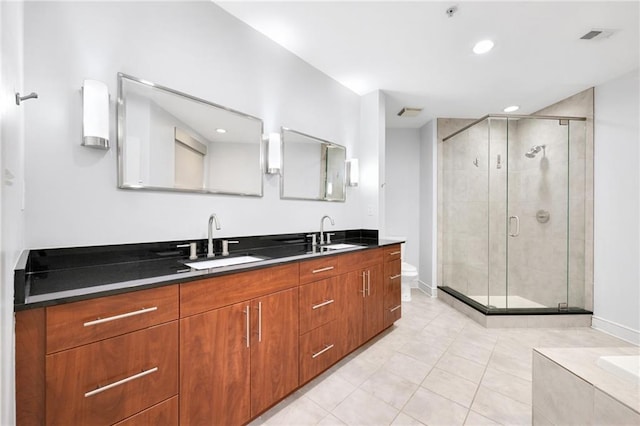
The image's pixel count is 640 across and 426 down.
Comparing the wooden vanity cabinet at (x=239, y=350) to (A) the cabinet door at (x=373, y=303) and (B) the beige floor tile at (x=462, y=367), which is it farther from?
(B) the beige floor tile at (x=462, y=367)

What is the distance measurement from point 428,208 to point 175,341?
3.79 meters

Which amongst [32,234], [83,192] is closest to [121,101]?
[83,192]

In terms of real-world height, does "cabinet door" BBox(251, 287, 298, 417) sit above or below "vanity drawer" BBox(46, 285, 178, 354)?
below

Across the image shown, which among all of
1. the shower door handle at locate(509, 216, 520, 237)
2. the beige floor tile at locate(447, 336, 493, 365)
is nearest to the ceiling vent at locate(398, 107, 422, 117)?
the shower door handle at locate(509, 216, 520, 237)

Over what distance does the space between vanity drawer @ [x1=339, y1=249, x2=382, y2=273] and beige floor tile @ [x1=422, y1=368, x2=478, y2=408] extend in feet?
3.07

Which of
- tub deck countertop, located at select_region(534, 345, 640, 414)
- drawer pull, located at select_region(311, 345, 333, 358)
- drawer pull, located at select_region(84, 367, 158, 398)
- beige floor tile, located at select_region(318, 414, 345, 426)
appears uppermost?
drawer pull, located at select_region(84, 367, 158, 398)

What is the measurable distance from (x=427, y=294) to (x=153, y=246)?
380 centimetres

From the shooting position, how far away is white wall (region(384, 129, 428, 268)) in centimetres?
436

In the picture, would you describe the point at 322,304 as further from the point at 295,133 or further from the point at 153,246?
the point at 295,133

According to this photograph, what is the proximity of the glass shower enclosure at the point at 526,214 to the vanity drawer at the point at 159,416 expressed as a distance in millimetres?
3037

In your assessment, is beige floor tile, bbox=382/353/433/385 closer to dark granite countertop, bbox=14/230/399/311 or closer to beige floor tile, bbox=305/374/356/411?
beige floor tile, bbox=305/374/356/411

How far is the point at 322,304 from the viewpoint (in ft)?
6.09

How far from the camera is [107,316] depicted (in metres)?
0.94

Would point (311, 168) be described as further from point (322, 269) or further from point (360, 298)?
point (360, 298)
